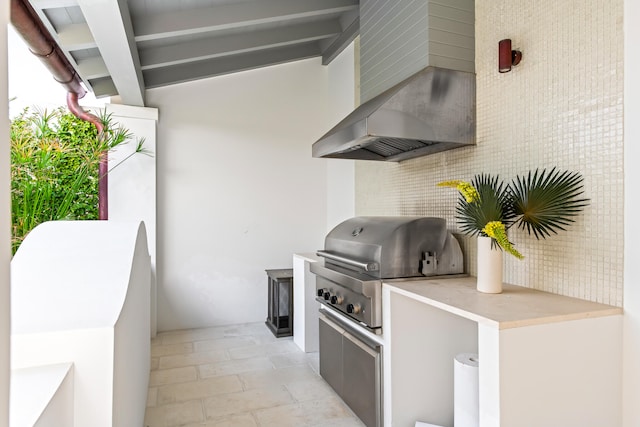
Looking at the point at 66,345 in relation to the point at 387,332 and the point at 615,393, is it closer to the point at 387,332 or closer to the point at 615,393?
the point at 387,332

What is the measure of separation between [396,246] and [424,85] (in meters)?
1.04

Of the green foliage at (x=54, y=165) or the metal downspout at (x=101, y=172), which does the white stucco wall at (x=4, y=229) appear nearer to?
the green foliage at (x=54, y=165)

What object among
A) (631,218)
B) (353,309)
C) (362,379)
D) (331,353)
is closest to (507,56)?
(631,218)

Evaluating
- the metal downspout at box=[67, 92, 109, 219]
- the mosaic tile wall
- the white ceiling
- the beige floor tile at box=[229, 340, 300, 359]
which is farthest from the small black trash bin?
the white ceiling

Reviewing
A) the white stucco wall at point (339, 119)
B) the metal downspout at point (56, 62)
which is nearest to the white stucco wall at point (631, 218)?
the white stucco wall at point (339, 119)

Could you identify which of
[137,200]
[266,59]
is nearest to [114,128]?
[137,200]

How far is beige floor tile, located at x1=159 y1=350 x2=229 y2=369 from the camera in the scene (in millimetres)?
3434

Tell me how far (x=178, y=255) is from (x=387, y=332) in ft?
10.3

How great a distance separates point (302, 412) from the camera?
2619mm

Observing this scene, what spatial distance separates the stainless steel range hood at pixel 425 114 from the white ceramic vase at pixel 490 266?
80 centimetres

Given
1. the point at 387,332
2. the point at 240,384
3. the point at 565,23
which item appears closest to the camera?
the point at 565,23

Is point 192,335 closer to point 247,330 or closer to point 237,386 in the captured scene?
point 247,330

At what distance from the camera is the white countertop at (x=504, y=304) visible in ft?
4.94

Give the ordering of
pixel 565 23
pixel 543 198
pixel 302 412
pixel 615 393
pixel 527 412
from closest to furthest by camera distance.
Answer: pixel 527 412 → pixel 615 393 → pixel 543 198 → pixel 565 23 → pixel 302 412
